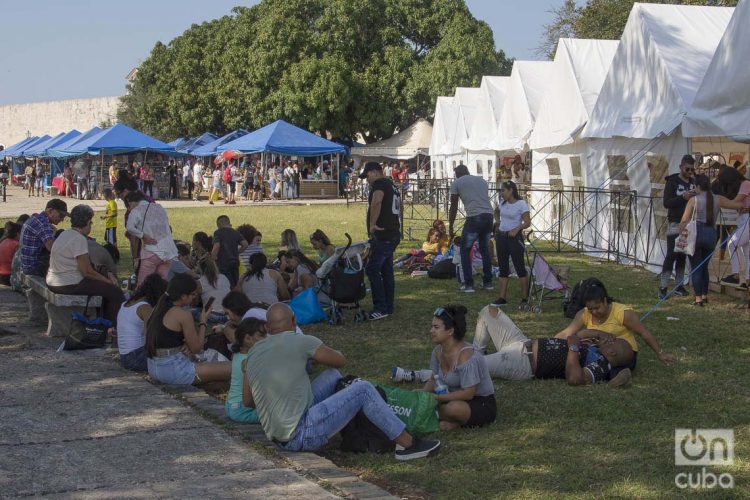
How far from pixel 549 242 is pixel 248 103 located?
34.0m

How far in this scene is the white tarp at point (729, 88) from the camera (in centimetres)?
1129

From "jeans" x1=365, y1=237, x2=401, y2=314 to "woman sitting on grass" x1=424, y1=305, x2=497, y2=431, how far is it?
4002mm

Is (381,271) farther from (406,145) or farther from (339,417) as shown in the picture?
(406,145)

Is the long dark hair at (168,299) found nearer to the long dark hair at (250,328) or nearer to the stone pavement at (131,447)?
the stone pavement at (131,447)

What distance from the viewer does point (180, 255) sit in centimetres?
1163

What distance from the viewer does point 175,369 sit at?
7414 mm

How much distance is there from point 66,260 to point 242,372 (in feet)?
13.1

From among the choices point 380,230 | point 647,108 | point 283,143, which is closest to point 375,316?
point 380,230

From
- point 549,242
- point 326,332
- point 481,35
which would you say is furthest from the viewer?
point 481,35

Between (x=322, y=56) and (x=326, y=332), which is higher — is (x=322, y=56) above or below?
above

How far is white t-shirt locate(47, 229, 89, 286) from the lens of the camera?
368 inches

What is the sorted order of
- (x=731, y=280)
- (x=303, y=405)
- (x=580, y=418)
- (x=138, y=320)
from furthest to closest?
1. (x=731, y=280)
2. (x=138, y=320)
3. (x=580, y=418)
4. (x=303, y=405)

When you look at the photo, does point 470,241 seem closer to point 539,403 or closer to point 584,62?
point 539,403

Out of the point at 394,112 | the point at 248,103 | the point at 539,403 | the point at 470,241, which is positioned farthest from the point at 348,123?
the point at 539,403
